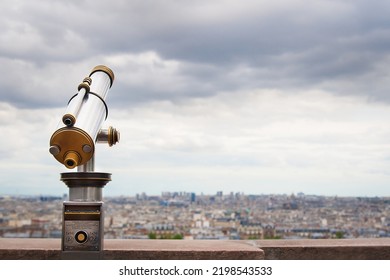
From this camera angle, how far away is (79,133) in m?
2.77

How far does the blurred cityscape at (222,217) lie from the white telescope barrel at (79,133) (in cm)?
4139

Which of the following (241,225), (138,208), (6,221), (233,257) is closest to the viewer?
(233,257)

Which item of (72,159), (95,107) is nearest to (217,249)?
(72,159)

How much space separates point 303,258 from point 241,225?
56.0 meters

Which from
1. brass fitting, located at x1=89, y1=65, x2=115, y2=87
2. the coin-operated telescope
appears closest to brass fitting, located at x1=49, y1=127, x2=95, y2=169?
the coin-operated telescope

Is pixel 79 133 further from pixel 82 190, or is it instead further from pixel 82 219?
pixel 82 219

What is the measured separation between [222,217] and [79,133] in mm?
59584

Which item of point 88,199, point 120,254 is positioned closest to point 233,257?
point 120,254

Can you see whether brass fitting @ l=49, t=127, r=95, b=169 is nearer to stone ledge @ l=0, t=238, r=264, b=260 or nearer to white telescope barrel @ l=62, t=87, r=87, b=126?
white telescope barrel @ l=62, t=87, r=87, b=126

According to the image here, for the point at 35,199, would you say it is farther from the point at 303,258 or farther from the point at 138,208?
the point at 303,258

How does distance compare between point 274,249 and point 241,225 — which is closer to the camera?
point 274,249

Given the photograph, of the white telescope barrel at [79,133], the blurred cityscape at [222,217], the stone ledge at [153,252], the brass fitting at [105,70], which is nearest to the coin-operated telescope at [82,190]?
the white telescope barrel at [79,133]

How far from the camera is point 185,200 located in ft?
237

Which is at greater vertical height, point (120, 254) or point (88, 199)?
point (88, 199)
